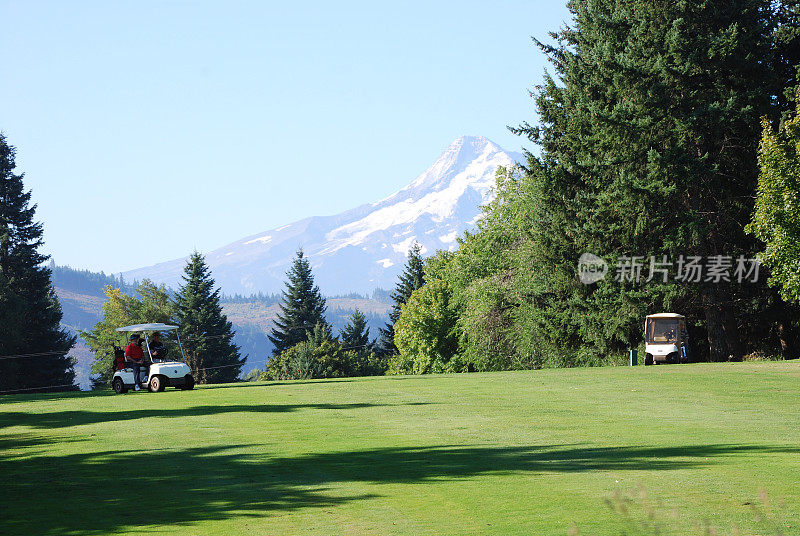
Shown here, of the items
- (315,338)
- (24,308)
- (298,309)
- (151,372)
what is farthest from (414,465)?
(298,309)

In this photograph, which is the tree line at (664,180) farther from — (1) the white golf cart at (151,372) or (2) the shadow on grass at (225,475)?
(2) the shadow on grass at (225,475)

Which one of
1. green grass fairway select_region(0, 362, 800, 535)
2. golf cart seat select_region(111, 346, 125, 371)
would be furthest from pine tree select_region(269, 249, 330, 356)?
green grass fairway select_region(0, 362, 800, 535)

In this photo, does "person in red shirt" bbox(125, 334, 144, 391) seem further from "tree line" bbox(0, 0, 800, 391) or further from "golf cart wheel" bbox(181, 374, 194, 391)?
"tree line" bbox(0, 0, 800, 391)

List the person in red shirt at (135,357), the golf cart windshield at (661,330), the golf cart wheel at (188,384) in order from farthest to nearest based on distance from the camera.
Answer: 1. the golf cart windshield at (661,330)
2. the golf cart wheel at (188,384)
3. the person in red shirt at (135,357)

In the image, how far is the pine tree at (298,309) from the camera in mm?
109562

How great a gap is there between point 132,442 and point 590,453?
26.2ft

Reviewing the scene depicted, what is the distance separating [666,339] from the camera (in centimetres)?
4203

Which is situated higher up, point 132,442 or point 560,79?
point 560,79

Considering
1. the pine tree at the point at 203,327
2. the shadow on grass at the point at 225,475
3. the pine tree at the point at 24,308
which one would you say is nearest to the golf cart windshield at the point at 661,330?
the shadow on grass at the point at 225,475

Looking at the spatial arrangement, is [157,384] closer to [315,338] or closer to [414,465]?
[414,465]

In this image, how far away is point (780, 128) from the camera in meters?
38.5

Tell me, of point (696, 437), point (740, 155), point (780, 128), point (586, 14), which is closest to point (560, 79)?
point (586, 14)

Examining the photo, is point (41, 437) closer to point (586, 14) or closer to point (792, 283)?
point (792, 283)

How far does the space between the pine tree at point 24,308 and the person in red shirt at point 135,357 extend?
37.3m
